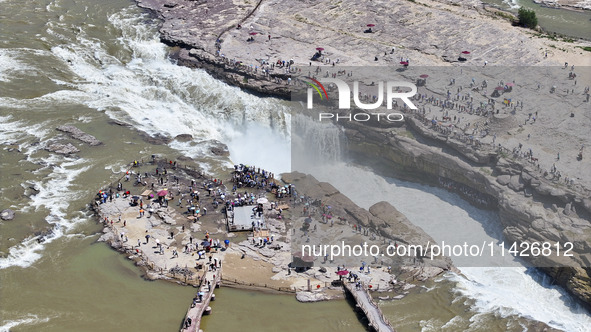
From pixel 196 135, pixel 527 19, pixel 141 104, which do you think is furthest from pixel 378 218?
pixel 527 19

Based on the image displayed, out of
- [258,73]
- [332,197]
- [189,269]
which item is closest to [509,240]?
[332,197]

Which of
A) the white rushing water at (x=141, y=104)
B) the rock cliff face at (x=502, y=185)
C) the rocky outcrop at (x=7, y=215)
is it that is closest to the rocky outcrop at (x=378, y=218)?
the white rushing water at (x=141, y=104)

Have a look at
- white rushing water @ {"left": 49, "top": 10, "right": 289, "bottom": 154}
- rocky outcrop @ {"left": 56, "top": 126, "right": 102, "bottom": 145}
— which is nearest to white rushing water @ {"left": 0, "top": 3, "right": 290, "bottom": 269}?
white rushing water @ {"left": 49, "top": 10, "right": 289, "bottom": 154}

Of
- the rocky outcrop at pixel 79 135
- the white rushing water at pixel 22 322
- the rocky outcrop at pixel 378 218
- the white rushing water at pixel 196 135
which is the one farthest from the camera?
the rocky outcrop at pixel 79 135

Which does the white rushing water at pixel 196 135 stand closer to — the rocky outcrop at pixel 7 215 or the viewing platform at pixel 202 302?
the rocky outcrop at pixel 7 215

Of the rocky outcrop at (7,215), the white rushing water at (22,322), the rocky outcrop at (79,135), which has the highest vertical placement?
the rocky outcrop at (79,135)

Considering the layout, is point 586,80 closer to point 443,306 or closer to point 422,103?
point 422,103

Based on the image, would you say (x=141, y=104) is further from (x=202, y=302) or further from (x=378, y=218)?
(x=202, y=302)

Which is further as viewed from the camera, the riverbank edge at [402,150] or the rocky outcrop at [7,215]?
the rocky outcrop at [7,215]
